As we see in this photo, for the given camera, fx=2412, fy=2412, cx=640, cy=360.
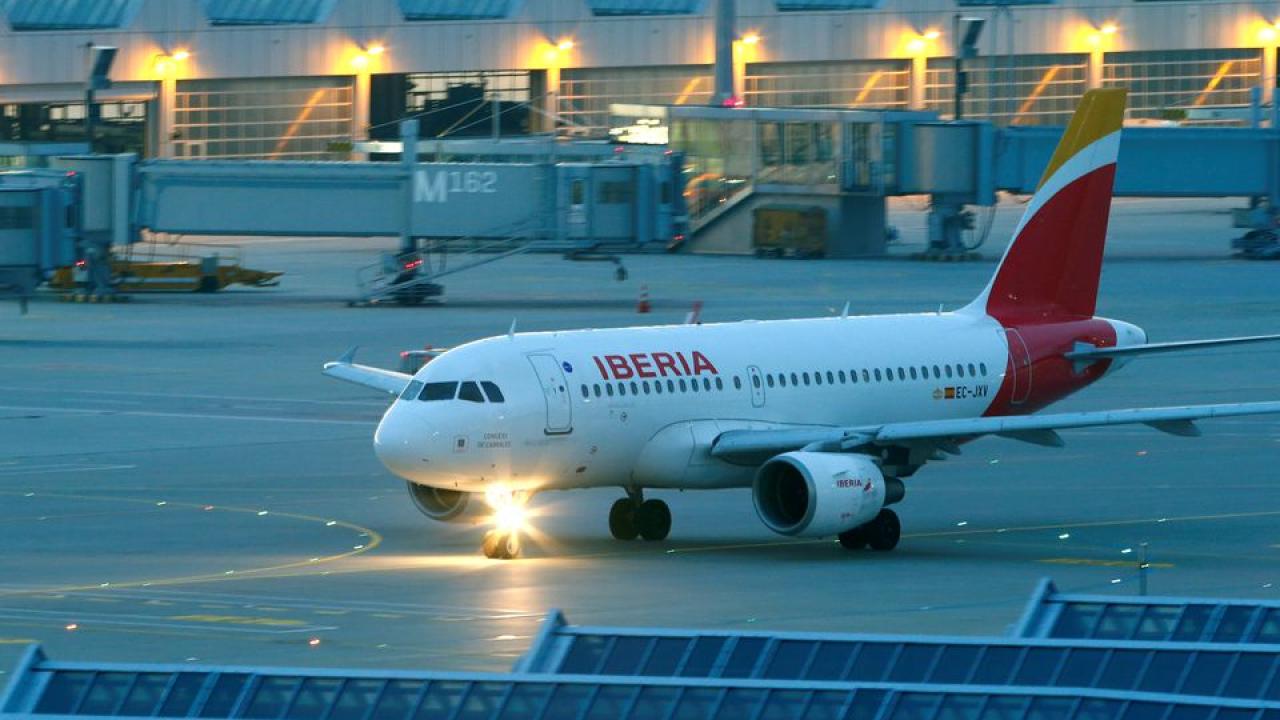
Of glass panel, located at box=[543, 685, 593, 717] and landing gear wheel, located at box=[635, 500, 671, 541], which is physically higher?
glass panel, located at box=[543, 685, 593, 717]

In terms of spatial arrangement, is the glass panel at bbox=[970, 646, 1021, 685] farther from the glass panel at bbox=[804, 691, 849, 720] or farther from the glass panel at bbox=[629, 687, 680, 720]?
the glass panel at bbox=[629, 687, 680, 720]

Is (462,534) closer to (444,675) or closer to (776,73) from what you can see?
(444,675)

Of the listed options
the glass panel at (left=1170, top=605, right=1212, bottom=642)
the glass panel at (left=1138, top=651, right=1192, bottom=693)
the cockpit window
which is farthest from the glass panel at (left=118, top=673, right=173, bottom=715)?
the cockpit window

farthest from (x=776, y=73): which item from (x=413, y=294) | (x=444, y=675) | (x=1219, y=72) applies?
(x=444, y=675)

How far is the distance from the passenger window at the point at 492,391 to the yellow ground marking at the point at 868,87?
353 ft

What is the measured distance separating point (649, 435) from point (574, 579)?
13.9 ft

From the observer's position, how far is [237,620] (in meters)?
31.5

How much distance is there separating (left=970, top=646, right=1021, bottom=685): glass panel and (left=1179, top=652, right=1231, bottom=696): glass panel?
1.29 m

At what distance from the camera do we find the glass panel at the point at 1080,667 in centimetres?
1817

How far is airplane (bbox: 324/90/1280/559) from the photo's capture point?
36.7 metres

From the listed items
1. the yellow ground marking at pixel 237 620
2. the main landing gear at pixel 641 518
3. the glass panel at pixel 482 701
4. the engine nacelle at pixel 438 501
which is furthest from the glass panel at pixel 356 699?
the main landing gear at pixel 641 518

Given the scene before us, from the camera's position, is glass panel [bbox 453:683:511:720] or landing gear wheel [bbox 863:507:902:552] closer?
glass panel [bbox 453:683:511:720]

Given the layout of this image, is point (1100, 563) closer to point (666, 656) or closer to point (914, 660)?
point (914, 660)

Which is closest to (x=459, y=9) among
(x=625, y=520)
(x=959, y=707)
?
(x=625, y=520)
